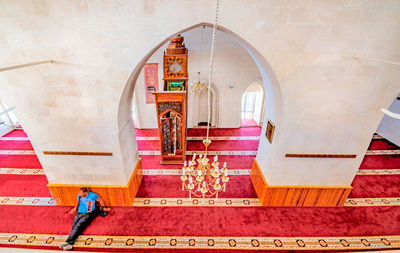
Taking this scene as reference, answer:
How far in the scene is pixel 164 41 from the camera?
315 centimetres

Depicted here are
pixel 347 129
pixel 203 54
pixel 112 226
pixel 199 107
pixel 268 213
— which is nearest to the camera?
pixel 347 129

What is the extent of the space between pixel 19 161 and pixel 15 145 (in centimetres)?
124

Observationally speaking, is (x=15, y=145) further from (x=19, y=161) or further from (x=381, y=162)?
(x=381, y=162)

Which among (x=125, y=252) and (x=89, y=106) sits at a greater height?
(x=89, y=106)

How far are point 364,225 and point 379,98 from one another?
2.62 m

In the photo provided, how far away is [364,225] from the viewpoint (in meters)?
4.11

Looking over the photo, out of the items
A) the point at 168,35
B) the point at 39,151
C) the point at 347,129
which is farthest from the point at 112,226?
the point at 347,129

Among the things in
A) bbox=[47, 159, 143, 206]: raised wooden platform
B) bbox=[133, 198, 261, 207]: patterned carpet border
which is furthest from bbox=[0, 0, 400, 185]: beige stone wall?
bbox=[133, 198, 261, 207]: patterned carpet border

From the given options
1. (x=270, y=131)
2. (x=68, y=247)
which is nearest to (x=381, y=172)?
(x=270, y=131)

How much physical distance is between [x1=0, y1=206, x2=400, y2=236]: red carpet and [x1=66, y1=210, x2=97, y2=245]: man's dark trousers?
0.12 metres

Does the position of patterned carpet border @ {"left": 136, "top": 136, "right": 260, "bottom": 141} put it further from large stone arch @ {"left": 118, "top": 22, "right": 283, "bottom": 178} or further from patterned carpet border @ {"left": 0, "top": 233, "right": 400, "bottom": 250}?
patterned carpet border @ {"left": 0, "top": 233, "right": 400, "bottom": 250}

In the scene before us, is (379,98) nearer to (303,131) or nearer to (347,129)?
(347,129)

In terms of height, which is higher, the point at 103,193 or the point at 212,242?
the point at 103,193

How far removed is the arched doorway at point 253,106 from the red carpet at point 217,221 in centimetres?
477
